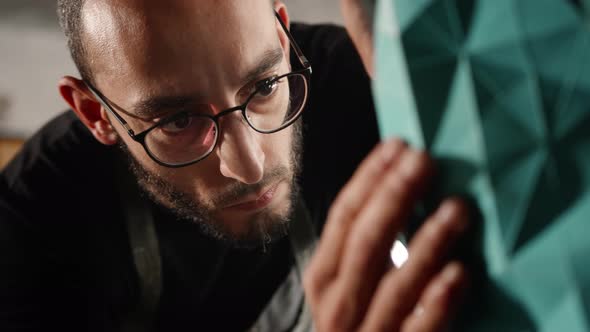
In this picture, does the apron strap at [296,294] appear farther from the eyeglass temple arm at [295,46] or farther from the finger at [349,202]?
the finger at [349,202]

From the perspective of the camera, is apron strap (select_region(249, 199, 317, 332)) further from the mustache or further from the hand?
the hand

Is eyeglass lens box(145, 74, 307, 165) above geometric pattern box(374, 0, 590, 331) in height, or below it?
below

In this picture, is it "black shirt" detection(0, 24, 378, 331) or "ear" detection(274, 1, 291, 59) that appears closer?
"ear" detection(274, 1, 291, 59)

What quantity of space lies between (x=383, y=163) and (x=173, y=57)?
19 centimetres

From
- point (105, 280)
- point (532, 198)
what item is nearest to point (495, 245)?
point (532, 198)

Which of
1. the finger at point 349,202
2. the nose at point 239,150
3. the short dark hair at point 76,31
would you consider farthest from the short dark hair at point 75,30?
the finger at point 349,202

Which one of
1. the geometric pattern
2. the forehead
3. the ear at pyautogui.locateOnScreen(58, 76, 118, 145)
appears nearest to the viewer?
the geometric pattern

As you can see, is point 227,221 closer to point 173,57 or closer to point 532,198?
point 173,57

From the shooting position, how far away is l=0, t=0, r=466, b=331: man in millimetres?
152

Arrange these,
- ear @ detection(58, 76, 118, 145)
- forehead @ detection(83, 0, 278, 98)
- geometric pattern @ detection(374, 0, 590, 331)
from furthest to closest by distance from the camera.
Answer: ear @ detection(58, 76, 118, 145) < forehead @ detection(83, 0, 278, 98) < geometric pattern @ detection(374, 0, 590, 331)

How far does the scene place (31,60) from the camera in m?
0.65

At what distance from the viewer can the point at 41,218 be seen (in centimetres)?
49

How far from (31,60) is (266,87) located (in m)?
0.45

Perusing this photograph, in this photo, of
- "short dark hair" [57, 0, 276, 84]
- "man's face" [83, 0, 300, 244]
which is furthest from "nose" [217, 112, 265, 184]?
"short dark hair" [57, 0, 276, 84]
